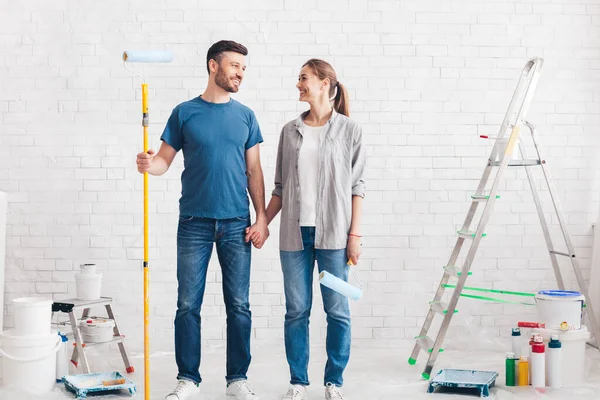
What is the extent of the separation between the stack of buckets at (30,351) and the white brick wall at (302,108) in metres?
0.95

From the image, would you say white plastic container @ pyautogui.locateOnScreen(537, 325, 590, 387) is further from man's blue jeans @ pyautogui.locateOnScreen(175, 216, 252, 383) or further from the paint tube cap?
man's blue jeans @ pyautogui.locateOnScreen(175, 216, 252, 383)

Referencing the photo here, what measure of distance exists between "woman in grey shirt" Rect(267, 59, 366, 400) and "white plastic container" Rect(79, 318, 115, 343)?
1.19m

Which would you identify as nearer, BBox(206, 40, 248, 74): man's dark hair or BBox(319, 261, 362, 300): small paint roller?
BBox(319, 261, 362, 300): small paint roller

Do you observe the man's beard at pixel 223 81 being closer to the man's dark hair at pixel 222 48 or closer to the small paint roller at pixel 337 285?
the man's dark hair at pixel 222 48

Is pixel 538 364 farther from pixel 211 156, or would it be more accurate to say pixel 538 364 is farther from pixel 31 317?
pixel 31 317

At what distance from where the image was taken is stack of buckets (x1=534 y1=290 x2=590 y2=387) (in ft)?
12.7

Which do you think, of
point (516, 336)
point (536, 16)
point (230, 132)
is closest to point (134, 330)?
point (230, 132)

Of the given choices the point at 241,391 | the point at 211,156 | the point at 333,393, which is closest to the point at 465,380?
the point at 333,393

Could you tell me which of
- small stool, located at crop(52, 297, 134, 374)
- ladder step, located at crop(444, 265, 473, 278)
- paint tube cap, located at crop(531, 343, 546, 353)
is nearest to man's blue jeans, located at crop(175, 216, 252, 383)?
small stool, located at crop(52, 297, 134, 374)

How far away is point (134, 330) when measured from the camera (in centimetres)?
479

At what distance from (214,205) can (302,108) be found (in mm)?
1524

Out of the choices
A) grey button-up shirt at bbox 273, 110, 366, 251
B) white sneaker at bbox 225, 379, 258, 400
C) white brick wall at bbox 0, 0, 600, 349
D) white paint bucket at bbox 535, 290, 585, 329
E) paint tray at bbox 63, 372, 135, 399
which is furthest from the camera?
white brick wall at bbox 0, 0, 600, 349

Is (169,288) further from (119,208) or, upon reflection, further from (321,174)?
(321,174)

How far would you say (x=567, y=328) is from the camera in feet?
12.7
